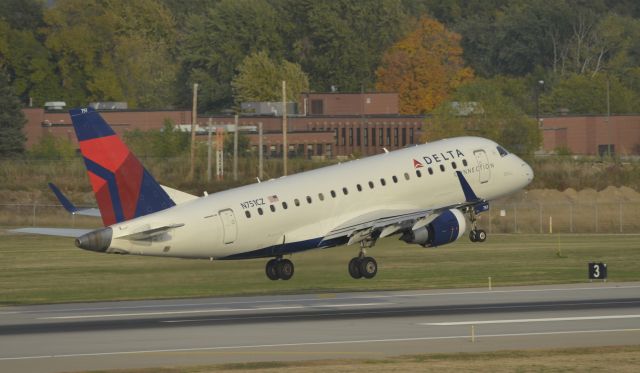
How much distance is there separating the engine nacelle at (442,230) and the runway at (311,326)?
2.59m

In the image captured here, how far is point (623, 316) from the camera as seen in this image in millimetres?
58500

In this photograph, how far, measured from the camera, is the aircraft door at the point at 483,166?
70875 mm

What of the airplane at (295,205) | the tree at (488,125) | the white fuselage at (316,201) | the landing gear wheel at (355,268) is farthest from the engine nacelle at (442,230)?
the tree at (488,125)

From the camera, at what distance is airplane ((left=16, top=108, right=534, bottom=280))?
2350 inches

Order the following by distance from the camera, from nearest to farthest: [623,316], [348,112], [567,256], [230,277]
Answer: [623,316] < [230,277] < [567,256] < [348,112]

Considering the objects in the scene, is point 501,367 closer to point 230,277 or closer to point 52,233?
point 52,233

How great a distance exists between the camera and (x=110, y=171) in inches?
2347

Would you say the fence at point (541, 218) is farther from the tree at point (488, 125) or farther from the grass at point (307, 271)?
the tree at point (488, 125)

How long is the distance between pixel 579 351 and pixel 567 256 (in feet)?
122

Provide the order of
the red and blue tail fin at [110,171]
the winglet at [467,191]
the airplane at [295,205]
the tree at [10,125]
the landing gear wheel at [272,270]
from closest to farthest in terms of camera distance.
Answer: the red and blue tail fin at [110,171], the airplane at [295,205], the winglet at [467,191], the landing gear wheel at [272,270], the tree at [10,125]

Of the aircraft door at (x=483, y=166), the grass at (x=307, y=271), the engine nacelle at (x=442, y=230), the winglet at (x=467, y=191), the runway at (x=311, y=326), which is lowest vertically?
the runway at (x=311, y=326)

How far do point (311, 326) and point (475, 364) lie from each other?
11.0 m

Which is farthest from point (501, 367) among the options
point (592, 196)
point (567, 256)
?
point (592, 196)

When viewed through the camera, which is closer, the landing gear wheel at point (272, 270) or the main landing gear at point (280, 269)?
the main landing gear at point (280, 269)
